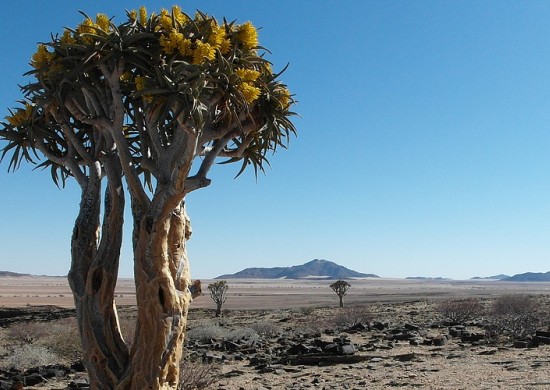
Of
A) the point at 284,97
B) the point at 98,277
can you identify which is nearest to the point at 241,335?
the point at 98,277

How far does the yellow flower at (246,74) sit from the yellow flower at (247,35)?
614 millimetres

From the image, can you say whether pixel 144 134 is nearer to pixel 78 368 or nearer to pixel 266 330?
pixel 78 368

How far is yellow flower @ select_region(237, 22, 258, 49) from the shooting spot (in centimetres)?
959

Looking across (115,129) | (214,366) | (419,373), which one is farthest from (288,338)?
(115,129)

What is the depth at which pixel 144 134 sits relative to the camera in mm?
9328

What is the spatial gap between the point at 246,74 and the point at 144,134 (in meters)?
1.77

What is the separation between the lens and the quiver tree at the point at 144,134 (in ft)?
28.2

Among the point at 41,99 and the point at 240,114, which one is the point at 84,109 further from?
the point at 240,114

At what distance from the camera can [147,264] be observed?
8617 millimetres

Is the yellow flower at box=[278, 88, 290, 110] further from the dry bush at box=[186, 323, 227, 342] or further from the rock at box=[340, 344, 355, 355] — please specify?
the dry bush at box=[186, 323, 227, 342]

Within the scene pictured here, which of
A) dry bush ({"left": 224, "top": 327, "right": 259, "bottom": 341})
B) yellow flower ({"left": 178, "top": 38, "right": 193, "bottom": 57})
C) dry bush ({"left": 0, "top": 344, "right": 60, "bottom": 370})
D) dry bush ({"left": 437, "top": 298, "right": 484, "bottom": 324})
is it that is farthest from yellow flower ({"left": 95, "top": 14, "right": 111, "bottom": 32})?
dry bush ({"left": 437, "top": 298, "right": 484, "bottom": 324})

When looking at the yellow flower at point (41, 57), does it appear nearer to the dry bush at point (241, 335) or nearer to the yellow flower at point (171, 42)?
the yellow flower at point (171, 42)

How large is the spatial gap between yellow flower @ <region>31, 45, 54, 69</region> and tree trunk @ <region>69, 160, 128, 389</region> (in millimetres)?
1708

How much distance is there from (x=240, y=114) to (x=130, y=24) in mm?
2114
